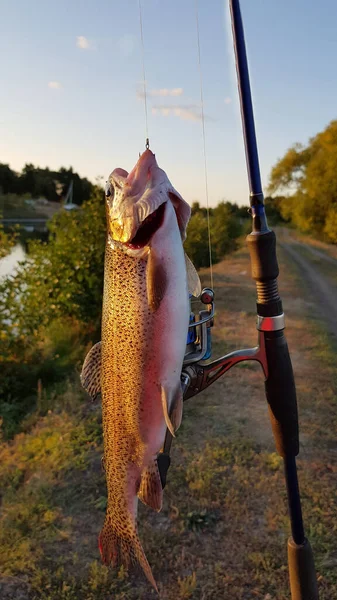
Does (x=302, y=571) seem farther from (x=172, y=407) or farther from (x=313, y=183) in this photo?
(x=313, y=183)

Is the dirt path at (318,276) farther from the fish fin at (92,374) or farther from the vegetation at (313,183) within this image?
the fish fin at (92,374)

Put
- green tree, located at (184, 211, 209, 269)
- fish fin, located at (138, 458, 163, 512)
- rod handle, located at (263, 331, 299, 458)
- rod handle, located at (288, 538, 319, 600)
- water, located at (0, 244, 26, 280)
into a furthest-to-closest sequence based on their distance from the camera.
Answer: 1. green tree, located at (184, 211, 209, 269)
2. water, located at (0, 244, 26, 280)
3. rod handle, located at (288, 538, 319, 600)
4. rod handle, located at (263, 331, 299, 458)
5. fish fin, located at (138, 458, 163, 512)

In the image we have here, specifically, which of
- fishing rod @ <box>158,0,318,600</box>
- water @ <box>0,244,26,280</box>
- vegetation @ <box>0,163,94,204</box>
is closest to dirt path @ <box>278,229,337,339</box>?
water @ <box>0,244,26,280</box>

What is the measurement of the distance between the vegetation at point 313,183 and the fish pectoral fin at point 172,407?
49.8 ft

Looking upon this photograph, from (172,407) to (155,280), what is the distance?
0.39 m

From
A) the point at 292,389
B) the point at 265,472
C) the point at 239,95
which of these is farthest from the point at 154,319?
the point at 265,472

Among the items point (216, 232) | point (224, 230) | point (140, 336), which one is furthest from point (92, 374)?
point (224, 230)

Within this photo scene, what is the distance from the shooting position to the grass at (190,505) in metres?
3.20

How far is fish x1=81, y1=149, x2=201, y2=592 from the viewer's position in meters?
1.42

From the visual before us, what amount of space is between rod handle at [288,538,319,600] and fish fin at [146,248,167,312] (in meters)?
1.52

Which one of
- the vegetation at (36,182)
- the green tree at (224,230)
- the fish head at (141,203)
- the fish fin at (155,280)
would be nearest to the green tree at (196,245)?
the green tree at (224,230)

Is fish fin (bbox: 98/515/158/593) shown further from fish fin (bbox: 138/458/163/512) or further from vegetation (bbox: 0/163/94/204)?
vegetation (bbox: 0/163/94/204)

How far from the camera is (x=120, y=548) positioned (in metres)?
1.59

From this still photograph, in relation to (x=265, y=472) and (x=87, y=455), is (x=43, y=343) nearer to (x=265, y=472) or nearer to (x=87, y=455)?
(x=87, y=455)
